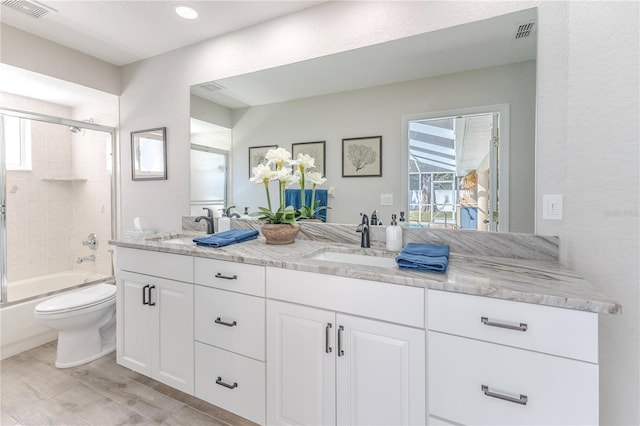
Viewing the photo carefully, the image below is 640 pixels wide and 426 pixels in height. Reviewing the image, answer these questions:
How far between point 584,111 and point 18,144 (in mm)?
4294

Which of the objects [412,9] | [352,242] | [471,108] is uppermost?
[412,9]

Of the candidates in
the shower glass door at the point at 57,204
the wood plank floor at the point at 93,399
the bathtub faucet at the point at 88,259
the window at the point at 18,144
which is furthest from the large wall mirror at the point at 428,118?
the window at the point at 18,144

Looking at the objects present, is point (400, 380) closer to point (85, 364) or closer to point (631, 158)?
point (631, 158)

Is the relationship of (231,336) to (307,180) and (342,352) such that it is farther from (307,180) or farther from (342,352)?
(307,180)

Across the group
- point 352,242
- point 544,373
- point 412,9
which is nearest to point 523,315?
point 544,373

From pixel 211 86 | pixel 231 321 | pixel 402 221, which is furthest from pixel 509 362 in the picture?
pixel 211 86

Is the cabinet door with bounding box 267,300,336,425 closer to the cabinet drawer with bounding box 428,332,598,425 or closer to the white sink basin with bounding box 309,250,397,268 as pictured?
the white sink basin with bounding box 309,250,397,268

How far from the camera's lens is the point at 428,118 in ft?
5.39

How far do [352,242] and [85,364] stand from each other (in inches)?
84.0

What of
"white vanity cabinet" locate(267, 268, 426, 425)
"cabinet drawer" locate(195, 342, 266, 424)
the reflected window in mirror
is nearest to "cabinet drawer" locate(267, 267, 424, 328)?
"white vanity cabinet" locate(267, 268, 426, 425)

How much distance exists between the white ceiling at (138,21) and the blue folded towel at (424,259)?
1.66 metres

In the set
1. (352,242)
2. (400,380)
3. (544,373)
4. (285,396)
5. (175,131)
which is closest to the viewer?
(544,373)

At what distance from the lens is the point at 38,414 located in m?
1.63

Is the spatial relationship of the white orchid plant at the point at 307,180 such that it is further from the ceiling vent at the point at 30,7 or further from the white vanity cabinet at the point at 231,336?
the ceiling vent at the point at 30,7
